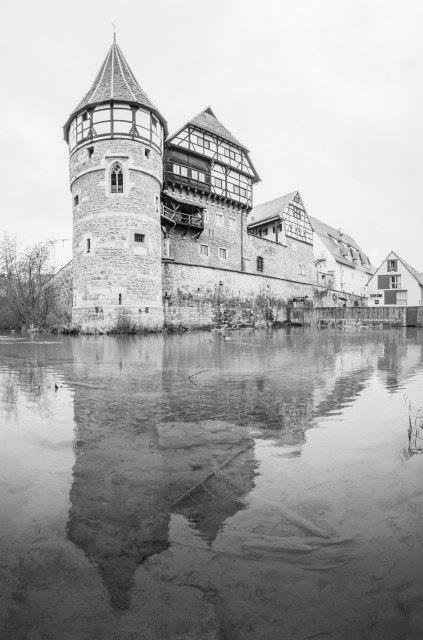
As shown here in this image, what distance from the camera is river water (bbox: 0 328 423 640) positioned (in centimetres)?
171

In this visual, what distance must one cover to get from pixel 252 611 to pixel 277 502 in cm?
98

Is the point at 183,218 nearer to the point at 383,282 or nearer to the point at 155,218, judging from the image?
the point at 155,218

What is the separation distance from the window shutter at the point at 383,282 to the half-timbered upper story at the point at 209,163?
71.9 feet

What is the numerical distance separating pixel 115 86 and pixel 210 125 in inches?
472

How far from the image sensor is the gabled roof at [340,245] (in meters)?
54.1

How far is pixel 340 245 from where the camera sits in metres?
59.1

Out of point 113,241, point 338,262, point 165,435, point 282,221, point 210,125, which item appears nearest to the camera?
point 165,435

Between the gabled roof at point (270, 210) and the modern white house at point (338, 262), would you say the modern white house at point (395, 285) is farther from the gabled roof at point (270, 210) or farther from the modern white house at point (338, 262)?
the gabled roof at point (270, 210)

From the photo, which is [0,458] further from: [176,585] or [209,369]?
[209,369]

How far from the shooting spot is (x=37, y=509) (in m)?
2.59

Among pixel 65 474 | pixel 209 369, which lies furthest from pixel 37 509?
pixel 209 369

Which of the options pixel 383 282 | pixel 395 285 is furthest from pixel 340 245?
pixel 395 285

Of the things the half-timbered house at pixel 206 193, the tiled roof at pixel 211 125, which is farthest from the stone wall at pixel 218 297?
the tiled roof at pixel 211 125

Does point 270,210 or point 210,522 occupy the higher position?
point 270,210
